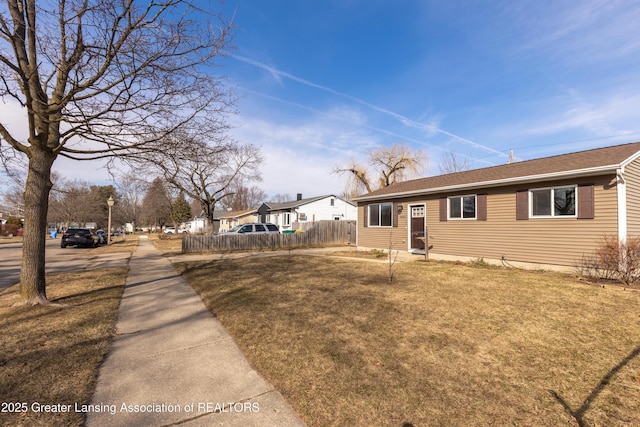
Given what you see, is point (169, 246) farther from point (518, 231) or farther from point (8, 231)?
point (8, 231)

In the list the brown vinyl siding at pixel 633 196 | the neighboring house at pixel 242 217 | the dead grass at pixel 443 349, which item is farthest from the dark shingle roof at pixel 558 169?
the neighboring house at pixel 242 217

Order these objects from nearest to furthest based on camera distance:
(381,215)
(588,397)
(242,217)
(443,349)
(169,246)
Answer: (588,397) → (443,349) → (381,215) → (169,246) → (242,217)

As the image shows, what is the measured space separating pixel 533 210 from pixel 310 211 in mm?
21289

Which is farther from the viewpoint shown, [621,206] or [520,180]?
[520,180]

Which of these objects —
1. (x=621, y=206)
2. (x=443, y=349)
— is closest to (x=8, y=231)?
(x=443, y=349)

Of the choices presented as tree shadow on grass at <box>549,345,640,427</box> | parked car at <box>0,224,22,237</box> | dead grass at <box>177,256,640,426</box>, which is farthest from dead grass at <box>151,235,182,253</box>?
parked car at <box>0,224,22,237</box>

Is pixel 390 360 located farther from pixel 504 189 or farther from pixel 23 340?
pixel 504 189

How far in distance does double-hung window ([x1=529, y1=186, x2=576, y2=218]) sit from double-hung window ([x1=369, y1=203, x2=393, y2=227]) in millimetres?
6325

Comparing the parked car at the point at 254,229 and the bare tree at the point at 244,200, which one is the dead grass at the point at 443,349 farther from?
the bare tree at the point at 244,200

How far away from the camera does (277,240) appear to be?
742 inches

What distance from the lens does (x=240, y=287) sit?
7.07 m

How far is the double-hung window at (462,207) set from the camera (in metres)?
11.5

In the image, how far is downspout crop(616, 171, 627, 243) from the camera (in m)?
7.67

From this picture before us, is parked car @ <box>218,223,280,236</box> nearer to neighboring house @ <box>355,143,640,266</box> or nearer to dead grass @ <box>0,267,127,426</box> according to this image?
neighboring house @ <box>355,143,640,266</box>
